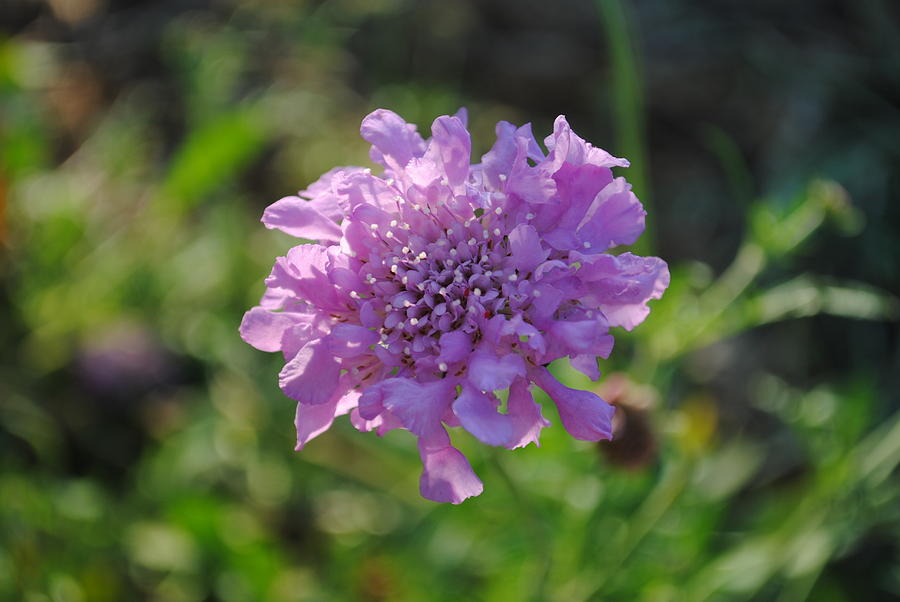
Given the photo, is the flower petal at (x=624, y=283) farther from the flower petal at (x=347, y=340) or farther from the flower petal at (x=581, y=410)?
the flower petal at (x=347, y=340)

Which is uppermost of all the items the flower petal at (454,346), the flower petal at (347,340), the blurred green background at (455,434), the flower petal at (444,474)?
the flower petal at (454,346)

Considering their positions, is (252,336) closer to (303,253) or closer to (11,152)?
(303,253)

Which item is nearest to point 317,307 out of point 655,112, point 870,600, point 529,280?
point 529,280

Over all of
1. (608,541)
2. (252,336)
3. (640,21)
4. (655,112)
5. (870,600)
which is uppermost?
(252,336)

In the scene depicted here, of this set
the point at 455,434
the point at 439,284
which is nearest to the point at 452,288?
the point at 439,284

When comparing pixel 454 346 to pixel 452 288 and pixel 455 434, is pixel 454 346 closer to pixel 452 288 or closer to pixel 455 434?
pixel 452 288

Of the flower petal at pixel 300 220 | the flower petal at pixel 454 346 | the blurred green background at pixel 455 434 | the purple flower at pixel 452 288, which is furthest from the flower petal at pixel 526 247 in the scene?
the blurred green background at pixel 455 434
